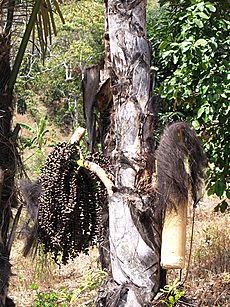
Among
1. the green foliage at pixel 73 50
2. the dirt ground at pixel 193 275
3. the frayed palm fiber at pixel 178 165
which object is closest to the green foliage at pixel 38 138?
the dirt ground at pixel 193 275

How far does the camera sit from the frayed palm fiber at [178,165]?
1710mm

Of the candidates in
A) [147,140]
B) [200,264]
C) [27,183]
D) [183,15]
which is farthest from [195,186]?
A: [200,264]

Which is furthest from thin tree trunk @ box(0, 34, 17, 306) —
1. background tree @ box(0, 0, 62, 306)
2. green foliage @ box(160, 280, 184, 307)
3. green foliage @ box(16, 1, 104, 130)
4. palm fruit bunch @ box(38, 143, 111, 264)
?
green foliage @ box(16, 1, 104, 130)

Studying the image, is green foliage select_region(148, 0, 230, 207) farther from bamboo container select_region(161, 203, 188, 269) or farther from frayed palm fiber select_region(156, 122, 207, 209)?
bamboo container select_region(161, 203, 188, 269)

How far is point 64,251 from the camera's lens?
2018 mm

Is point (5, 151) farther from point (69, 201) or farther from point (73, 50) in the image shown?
point (73, 50)

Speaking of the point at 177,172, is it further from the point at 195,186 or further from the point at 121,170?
the point at 121,170

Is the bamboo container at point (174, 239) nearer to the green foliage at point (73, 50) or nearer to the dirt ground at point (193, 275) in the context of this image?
the dirt ground at point (193, 275)

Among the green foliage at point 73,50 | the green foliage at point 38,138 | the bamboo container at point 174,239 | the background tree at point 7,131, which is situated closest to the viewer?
the bamboo container at point 174,239

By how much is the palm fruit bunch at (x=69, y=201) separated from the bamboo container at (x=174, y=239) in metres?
0.38

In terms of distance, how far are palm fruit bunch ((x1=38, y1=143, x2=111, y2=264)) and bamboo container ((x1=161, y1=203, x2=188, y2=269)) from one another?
38 cm

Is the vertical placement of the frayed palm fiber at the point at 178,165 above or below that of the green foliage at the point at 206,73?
below

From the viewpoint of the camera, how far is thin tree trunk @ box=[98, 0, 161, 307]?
1.74 m

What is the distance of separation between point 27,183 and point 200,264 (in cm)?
249
